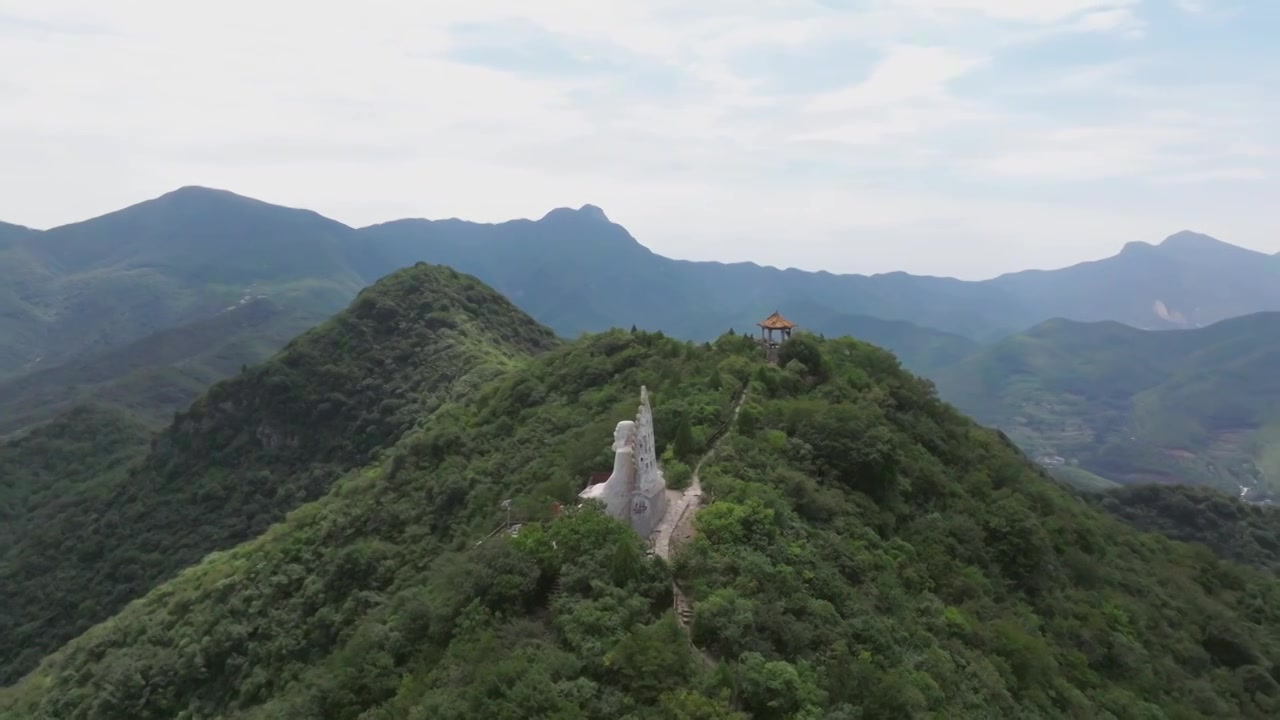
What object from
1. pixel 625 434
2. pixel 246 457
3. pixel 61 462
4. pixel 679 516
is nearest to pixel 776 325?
pixel 679 516

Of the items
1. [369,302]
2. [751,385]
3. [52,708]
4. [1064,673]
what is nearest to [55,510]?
[369,302]

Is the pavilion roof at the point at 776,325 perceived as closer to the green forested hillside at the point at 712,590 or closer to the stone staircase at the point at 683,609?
the green forested hillside at the point at 712,590

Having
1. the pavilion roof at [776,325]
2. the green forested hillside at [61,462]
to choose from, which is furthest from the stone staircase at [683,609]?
the green forested hillside at [61,462]

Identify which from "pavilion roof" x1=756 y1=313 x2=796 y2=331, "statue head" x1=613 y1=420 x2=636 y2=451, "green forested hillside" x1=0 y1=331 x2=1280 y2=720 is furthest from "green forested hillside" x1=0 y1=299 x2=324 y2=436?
"statue head" x1=613 y1=420 x2=636 y2=451

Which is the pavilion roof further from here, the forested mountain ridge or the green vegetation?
the green vegetation

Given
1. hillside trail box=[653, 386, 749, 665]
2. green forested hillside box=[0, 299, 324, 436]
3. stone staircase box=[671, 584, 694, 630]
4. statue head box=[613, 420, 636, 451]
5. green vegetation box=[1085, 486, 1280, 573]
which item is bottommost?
green vegetation box=[1085, 486, 1280, 573]
